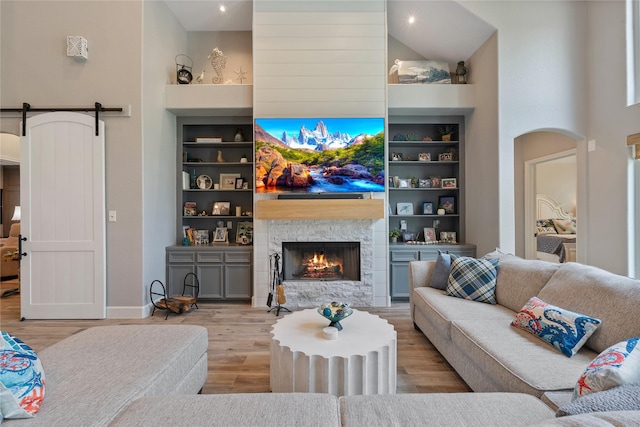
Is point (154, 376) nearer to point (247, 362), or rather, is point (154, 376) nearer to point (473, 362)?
point (247, 362)

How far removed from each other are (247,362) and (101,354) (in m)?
1.18

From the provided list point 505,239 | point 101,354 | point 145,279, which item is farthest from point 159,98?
point 505,239

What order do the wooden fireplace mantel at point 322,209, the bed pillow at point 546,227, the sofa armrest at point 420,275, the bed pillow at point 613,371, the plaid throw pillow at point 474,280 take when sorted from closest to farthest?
1. the bed pillow at point 613,371
2. the plaid throw pillow at point 474,280
3. the sofa armrest at point 420,275
4. the wooden fireplace mantel at point 322,209
5. the bed pillow at point 546,227

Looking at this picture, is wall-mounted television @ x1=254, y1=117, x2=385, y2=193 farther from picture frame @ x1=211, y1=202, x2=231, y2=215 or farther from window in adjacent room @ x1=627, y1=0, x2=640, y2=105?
window in adjacent room @ x1=627, y1=0, x2=640, y2=105

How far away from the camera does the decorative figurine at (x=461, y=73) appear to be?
450cm

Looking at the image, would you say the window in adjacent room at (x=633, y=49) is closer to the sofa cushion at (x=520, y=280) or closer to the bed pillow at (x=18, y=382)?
the sofa cushion at (x=520, y=280)

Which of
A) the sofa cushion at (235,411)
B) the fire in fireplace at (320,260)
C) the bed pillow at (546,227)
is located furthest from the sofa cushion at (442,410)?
the bed pillow at (546,227)

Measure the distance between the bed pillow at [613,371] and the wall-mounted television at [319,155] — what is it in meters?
3.07

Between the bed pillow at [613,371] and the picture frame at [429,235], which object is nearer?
the bed pillow at [613,371]

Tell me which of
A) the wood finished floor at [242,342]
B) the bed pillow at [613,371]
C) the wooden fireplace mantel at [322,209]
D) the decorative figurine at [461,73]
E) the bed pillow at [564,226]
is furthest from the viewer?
the bed pillow at [564,226]

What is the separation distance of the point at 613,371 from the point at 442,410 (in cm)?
60

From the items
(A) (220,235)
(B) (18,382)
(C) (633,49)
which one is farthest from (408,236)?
(B) (18,382)

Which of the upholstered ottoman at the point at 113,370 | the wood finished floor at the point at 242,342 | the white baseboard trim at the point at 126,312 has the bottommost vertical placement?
the wood finished floor at the point at 242,342

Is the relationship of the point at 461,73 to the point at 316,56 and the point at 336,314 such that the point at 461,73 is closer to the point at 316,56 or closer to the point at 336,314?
the point at 316,56
